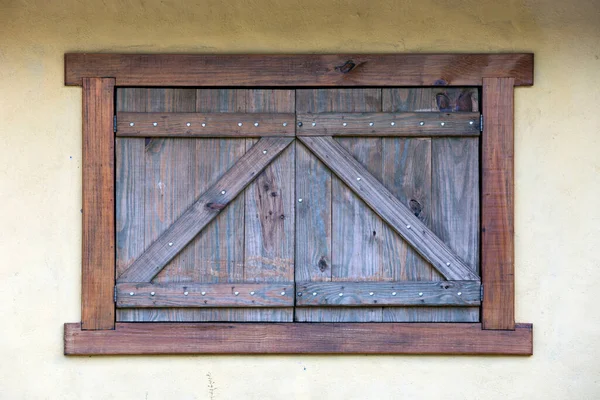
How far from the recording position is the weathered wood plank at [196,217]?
12.7 ft

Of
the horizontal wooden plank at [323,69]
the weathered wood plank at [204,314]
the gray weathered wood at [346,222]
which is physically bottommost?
the weathered wood plank at [204,314]

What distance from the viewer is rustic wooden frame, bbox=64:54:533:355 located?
3.87 m

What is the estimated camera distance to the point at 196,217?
3.89 meters

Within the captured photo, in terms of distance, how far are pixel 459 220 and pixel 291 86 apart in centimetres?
114

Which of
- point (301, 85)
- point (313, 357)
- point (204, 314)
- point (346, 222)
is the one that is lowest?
point (313, 357)

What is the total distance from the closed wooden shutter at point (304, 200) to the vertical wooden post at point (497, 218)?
58 millimetres

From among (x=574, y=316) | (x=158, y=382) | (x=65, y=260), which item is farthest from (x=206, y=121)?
(x=574, y=316)

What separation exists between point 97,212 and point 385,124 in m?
1.58

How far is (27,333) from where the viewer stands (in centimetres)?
387

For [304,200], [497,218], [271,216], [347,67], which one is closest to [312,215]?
[304,200]

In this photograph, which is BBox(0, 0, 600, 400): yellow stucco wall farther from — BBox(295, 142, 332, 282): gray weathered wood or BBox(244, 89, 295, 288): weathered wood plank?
BBox(295, 142, 332, 282): gray weathered wood

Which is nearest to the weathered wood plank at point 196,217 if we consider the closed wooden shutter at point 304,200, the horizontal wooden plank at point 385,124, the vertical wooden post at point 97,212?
the closed wooden shutter at point 304,200

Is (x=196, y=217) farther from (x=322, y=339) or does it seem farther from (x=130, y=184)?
(x=322, y=339)

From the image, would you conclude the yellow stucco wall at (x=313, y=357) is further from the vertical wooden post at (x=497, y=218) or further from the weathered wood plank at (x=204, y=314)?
the weathered wood plank at (x=204, y=314)
